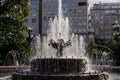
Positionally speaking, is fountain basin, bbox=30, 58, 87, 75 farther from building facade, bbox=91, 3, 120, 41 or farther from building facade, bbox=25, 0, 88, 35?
building facade, bbox=91, 3, 120, 41

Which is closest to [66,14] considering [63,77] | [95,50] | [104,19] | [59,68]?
[104,19]

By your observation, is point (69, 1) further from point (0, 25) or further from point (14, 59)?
point (0, 25)

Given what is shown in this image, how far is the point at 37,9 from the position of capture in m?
117

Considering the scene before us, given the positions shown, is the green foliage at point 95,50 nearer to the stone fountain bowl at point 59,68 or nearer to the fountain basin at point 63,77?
the stone fountain bowl at point 59,68

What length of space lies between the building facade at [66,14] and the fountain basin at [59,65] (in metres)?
92.1

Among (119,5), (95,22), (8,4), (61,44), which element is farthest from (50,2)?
(61,44)

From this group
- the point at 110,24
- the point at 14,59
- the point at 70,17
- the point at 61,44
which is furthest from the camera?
the point at 110,24

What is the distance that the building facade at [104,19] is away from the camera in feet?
402

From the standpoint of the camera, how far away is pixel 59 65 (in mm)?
20547

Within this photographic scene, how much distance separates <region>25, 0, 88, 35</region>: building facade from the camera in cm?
11396

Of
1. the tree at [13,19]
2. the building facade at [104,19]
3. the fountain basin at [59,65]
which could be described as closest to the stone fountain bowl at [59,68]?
the fountain basin at [59,65]

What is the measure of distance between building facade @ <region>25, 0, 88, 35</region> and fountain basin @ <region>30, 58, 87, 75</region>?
9211 cm

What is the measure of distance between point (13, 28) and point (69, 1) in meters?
82.2

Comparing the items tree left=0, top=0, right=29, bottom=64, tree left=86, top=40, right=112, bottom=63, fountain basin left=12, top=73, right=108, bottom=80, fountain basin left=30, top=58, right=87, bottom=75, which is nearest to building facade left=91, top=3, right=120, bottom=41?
tree left=86, top=40, right=112, bottom=63
